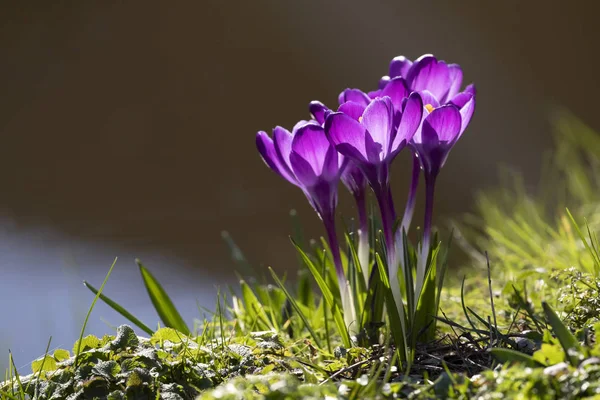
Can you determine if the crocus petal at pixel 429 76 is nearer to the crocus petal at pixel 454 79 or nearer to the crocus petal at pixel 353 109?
the crocus petal at pixel 454 79

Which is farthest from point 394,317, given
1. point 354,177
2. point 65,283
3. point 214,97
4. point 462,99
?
point 214,97

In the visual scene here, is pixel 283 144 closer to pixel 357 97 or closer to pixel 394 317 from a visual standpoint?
pixel 357 97

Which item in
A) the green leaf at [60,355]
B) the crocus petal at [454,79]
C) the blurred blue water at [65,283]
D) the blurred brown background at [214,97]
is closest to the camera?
the green leaf at [60,355]

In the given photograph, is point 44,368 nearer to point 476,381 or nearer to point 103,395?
point 103,395

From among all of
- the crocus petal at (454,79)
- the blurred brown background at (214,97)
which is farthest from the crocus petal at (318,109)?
the blurred brown background at (214,97)

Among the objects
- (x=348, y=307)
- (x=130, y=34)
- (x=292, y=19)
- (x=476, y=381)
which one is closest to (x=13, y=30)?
(x=130, y=34)

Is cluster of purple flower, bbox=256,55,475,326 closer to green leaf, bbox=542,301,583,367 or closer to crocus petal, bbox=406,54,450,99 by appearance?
crocus petal, bbox=406,54,450,99

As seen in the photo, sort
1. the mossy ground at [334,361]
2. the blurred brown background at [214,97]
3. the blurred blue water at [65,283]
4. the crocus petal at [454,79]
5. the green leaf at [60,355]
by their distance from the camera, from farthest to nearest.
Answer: the blurred brown background at [214,97]
the blurred blue water at [65,283]
the crocus petal at [454,79]
the green leaf at [60,355]
the mossy ground at [334,361]

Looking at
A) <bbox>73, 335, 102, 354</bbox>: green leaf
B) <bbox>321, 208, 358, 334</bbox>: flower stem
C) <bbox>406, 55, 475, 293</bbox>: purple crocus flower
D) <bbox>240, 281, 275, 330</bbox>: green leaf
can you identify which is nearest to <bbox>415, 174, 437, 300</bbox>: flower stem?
<bbox>406, 55, 475, 293</bbox>: purple crocus flower
